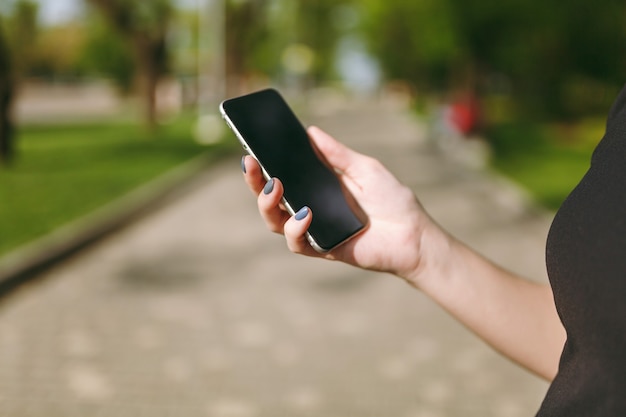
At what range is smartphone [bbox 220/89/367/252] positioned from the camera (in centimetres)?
178

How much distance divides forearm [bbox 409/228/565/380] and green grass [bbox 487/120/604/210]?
5751 millimetres

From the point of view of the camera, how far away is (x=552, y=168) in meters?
17.7

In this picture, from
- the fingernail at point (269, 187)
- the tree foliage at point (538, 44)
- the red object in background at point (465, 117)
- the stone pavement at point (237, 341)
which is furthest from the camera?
the tree foliage at point (538, 44)

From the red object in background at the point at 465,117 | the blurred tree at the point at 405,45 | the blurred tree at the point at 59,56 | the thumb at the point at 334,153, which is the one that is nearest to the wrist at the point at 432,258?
the thumb at the point at 334,153

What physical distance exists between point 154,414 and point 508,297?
294cm

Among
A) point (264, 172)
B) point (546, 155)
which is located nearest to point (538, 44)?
point (546, 155)

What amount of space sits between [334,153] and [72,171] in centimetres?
1402

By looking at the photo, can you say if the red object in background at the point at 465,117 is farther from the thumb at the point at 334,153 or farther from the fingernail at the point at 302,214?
the fingernail at the point at 302,214

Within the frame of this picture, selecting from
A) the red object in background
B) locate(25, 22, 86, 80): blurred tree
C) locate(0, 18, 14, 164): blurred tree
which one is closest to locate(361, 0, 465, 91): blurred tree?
the red object in background

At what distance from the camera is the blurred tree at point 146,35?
78.9 feet

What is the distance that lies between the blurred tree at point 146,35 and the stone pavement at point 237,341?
1612cm

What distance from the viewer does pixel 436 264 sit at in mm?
1883

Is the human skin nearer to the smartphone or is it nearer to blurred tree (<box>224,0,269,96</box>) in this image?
the smartphone

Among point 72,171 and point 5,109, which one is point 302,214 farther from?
point 5,109
